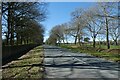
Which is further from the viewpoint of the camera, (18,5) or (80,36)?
(80,36)

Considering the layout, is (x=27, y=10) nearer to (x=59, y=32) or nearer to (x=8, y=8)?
(x=8, y=8)

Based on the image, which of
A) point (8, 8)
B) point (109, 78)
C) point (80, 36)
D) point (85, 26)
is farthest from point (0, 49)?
point (80, 36)

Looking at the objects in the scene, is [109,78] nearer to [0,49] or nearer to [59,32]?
[0,49]

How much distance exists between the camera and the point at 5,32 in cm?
3828

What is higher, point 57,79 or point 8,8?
point 8,8

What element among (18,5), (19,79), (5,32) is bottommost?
(19,79)

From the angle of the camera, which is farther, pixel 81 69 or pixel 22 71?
pixel 81 69

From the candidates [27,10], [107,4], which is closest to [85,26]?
[107,4]

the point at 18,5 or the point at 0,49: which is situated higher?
the point at 18,5

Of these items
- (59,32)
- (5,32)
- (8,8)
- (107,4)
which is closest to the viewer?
(8,8)

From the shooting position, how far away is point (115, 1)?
1314 inches

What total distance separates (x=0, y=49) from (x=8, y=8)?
14.8 ft

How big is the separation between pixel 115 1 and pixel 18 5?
508 inches

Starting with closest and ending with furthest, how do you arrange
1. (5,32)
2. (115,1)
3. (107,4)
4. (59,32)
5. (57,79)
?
(57,79)
(115,1)
(107,4)
(5,32)
(59,32)
